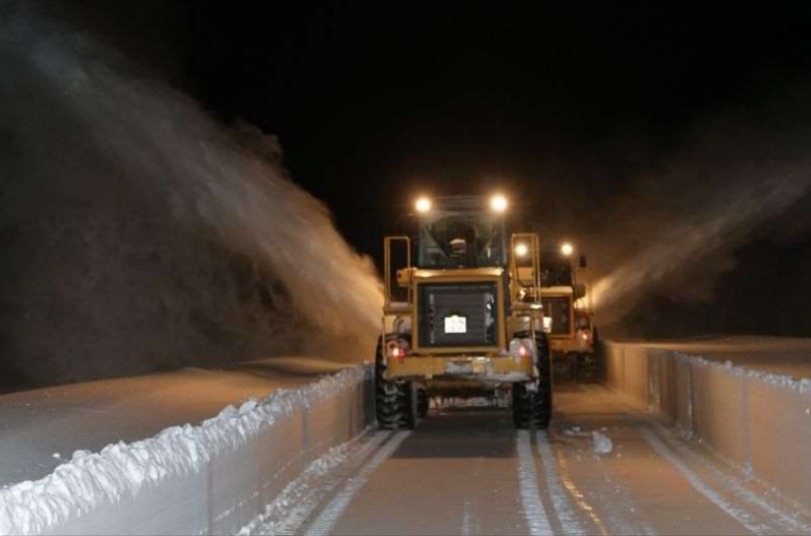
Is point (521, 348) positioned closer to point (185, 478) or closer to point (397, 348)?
point (397, 348)

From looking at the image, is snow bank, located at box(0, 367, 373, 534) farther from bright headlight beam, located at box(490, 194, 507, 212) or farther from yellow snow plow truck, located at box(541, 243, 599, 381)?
yellow snow plow truck, located at box(541, 243, 599, 381)

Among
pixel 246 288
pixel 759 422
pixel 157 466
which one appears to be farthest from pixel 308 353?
pixel 157 466

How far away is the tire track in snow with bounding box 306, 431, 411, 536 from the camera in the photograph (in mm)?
12812

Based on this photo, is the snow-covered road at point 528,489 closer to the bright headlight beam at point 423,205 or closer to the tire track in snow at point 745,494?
the tire track in snow at point 745,494

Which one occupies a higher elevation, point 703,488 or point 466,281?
point 466,281

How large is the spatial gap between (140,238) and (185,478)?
115ft

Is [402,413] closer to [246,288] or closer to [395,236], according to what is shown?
[395,236]

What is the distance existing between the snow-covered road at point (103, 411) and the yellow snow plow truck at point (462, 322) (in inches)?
113

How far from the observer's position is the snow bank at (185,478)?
7.49m

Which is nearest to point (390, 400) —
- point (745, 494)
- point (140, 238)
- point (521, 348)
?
point (521, 348)

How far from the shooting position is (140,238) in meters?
44.4

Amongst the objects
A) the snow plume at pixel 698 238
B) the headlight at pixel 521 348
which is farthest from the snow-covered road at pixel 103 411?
the snow plume at pixel 698 238

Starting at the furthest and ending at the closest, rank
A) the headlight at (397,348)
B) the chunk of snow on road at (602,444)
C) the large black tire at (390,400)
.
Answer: the large black tire at (390,400), the headlight at (397,348), the chunk of snow on road at (602,444)

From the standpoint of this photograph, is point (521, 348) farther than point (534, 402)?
No
